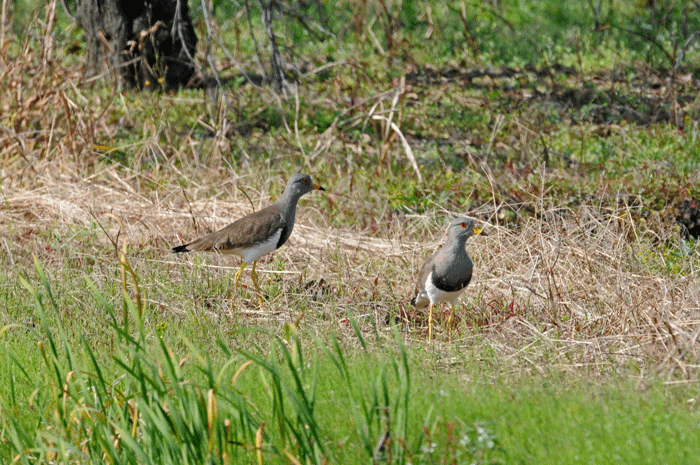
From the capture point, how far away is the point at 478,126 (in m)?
10.6

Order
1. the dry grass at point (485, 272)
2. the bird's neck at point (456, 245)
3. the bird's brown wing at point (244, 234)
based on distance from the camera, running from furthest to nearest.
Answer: the bird's brown wing at point (244, 234), the bird's neck at point (456, 245), the dry grass at point (485, 272)

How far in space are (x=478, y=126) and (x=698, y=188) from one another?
350 centimetres

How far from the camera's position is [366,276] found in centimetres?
647

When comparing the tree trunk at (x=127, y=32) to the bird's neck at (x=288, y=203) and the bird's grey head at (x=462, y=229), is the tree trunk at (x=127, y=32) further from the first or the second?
the bird's grey head at (x=462, y=229)

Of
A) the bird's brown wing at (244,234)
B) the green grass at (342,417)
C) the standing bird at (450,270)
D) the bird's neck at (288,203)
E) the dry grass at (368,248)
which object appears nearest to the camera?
the green grass at (342,417)

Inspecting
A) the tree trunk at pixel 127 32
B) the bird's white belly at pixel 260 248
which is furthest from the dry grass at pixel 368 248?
the tree trunk at pixel 127 32

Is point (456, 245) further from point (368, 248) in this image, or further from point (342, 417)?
point (342, 417)

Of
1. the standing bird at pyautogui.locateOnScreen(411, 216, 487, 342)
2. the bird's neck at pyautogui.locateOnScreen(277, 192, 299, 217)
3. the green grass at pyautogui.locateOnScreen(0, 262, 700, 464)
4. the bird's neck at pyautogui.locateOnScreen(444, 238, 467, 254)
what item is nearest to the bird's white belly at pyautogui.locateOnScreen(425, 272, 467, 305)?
the standing bird at pyautogui.locateOnScreen(411, 216, 487, 342)

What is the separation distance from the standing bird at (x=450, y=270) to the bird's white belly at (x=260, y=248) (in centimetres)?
125

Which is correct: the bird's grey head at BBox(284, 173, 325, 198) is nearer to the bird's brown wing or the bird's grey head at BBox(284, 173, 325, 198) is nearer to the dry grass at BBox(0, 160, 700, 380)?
the bird's brown wing

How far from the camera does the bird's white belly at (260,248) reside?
20.5 ft

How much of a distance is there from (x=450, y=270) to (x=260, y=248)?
1605 mm

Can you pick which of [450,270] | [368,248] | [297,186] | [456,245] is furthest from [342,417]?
[368,248]

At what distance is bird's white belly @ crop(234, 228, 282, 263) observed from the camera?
626 centimetres
